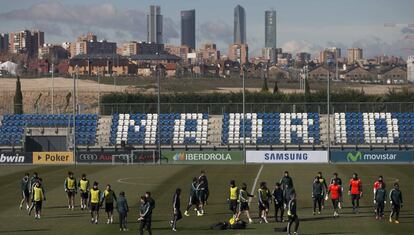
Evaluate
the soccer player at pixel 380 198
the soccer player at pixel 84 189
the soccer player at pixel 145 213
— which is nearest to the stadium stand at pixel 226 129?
the soccer player at pixel 84 189

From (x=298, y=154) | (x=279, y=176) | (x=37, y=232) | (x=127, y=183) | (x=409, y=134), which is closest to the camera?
(x=37, y=232)

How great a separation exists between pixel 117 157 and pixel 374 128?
83.2ft

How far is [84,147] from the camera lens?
83.6 metres

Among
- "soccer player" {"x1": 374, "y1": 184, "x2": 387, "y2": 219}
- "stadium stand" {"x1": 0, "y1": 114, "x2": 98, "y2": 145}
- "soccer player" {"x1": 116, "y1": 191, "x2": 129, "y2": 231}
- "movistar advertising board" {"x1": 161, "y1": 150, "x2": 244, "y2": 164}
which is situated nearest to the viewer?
"soccer player" {"x1": 116, "y1": 191, "x2": 129, "y2": 231}

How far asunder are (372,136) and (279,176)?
2579 centimetres

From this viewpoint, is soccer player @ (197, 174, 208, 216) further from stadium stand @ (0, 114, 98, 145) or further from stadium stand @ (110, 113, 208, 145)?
stadium stand @ (0, 114, 98, 145)

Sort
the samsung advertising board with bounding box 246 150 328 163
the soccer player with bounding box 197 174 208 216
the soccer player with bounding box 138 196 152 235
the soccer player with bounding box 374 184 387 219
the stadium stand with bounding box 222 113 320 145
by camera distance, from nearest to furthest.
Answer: the soccer player with bounding box 138 196 152 235
the soccer player with bounding box 374 184 387 219
the soccer player with bounding box 197 174 208 216
the samsung advertising board with bounding box 246 150 328 163
the stadium stand with bounding box 222 113 320 145

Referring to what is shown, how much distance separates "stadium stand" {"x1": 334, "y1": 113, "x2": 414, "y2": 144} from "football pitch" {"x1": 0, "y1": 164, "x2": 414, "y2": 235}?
1280 cm

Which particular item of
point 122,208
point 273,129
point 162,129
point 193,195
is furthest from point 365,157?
point 122,208

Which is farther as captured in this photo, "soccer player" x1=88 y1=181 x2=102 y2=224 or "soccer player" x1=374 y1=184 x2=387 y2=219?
"soccer player" x1=88 y1=181 x2=102 y2=224

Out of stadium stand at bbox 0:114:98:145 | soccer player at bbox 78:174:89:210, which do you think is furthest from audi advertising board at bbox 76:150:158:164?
soccer player at bbox 78:174:89:210

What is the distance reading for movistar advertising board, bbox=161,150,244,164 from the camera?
74.9 m

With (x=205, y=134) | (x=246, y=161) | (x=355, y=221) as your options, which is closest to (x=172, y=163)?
(x=246, y=161)

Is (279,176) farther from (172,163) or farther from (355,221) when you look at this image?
(355,221)
